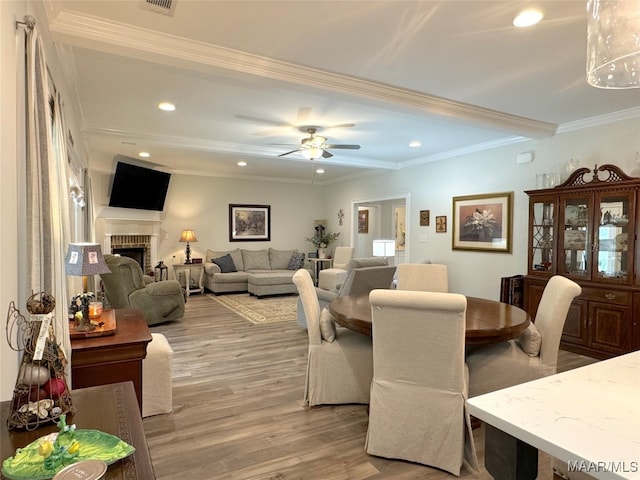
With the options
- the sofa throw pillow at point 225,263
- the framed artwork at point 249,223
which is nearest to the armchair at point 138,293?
the sofa throw pillow at point 225,263

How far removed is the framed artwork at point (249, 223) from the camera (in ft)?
29.1

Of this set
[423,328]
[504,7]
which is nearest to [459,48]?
[504,7]

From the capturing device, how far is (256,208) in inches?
360

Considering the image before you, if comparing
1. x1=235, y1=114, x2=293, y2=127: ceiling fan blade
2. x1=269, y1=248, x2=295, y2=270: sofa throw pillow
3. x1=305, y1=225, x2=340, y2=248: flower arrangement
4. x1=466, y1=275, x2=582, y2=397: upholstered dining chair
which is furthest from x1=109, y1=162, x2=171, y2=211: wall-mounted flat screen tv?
x1=466, y1=275, x2=582, y2=397: upholstered dining chair

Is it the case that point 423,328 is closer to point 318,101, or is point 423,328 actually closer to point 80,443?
point 80,443

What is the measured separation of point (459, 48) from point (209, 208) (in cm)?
694

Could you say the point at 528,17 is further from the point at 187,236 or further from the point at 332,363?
the point at 187,236

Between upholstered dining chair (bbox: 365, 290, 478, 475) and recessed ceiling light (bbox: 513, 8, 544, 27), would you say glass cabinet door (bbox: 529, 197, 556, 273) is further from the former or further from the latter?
upholstered dining chair (bbox: 365, 290, 478, 475)

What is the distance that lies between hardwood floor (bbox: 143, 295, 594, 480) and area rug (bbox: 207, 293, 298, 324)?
1.47 metres

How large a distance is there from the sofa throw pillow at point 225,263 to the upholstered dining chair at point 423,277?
5.17m

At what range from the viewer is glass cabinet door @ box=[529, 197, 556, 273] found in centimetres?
447

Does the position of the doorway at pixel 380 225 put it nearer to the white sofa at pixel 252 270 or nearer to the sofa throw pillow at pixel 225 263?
the white sofa at pixel 252 270

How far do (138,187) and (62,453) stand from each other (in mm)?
6866

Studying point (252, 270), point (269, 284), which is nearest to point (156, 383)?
point (269, 284)
